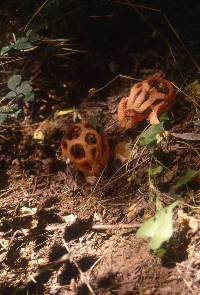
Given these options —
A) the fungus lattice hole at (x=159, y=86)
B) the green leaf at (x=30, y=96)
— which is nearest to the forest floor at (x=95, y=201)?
the fungus lattice hole at (x=159, y=86)

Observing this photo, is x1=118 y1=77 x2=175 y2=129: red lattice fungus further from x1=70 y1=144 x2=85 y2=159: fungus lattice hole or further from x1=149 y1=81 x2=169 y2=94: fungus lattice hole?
x1=70 y1=144 x2=85 y2=159: fungus lattice hole

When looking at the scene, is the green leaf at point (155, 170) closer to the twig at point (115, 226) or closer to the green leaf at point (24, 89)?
the twig at point (115, 226)

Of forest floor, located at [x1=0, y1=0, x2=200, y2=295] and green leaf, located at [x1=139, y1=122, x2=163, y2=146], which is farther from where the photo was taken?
green leaf, located at [x1=139, y1=122, x2=163, y2=146]

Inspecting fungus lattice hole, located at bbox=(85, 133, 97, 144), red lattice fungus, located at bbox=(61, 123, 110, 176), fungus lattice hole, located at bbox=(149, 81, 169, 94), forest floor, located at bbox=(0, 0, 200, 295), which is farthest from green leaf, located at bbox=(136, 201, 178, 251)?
fungus lattice hole, located at bbox=(149, 81, 169, 94)

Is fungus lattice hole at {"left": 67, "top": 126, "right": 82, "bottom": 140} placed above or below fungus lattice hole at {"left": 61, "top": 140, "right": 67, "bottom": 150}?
above

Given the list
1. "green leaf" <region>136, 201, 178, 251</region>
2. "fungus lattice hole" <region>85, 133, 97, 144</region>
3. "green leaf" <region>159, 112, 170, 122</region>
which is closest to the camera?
"green leaf" <region>136, 201, 178, 251</region>

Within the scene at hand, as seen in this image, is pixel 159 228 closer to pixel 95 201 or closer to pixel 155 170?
pixel 155 170

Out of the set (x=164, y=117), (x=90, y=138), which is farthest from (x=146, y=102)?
(x=90, y=138)
